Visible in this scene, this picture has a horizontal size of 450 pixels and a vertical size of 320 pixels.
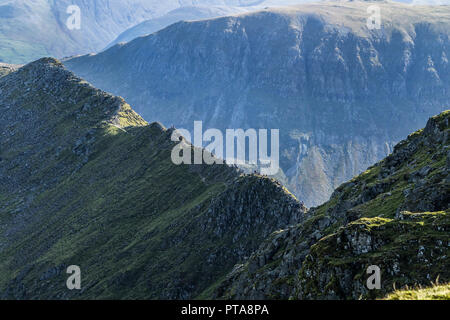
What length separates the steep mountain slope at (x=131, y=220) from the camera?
10594cm

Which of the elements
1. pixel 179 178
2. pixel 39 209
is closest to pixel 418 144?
pixel 179 178

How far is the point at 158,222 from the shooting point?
126062 mm

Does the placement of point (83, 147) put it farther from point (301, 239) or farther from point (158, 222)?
point (301, 239)

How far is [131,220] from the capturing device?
443ft

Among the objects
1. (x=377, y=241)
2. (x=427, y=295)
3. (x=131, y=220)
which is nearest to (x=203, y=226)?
(x=131, y=220)

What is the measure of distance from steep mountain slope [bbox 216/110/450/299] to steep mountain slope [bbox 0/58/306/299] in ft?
93.6

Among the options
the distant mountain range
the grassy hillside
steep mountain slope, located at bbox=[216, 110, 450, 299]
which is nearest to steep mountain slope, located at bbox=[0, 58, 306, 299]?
the distant mountain range

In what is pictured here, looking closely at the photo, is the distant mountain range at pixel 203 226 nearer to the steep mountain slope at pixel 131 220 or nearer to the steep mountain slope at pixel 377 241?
the steep mountain slope at pixel 377 241

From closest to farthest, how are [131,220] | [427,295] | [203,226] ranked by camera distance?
[427,295] → [203,226] → [131,220]

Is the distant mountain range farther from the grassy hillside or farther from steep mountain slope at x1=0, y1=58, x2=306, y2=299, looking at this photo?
the grassy hillside

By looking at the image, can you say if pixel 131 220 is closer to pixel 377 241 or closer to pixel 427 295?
pixel 377 241

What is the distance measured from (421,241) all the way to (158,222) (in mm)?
92092

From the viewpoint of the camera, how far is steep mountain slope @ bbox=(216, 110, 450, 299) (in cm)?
3922

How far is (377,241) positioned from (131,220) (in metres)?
100
